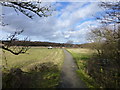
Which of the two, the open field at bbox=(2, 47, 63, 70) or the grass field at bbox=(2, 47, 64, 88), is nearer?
the grass field at bbox=(2, 47, 64, 88)

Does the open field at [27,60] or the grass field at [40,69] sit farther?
the open field at [27,60]

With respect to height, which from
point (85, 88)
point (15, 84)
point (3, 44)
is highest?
point (3, 44)

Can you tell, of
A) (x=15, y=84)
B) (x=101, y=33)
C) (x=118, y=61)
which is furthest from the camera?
(x=101, y=33)

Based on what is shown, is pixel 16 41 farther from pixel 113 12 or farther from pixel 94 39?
pixel 94 39

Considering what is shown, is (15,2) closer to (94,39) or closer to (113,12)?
(113,12)

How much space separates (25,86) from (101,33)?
683 inches

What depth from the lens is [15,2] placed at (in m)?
7.24

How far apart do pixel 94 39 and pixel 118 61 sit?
1227 centimetres

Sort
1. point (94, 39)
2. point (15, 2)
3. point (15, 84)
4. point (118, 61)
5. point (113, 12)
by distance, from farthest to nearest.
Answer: point (94, 39)
point (113, 12)
point (118, 61)
point (15, 2)
point (15, 84)

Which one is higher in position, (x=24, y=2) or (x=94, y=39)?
(x=24, y=2)

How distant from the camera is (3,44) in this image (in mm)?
7578

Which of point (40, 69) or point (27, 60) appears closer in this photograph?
point (40, 69)

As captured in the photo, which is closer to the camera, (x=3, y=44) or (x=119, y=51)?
(x=3, y=44)

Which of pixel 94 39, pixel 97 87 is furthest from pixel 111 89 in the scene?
pixel 94 39
